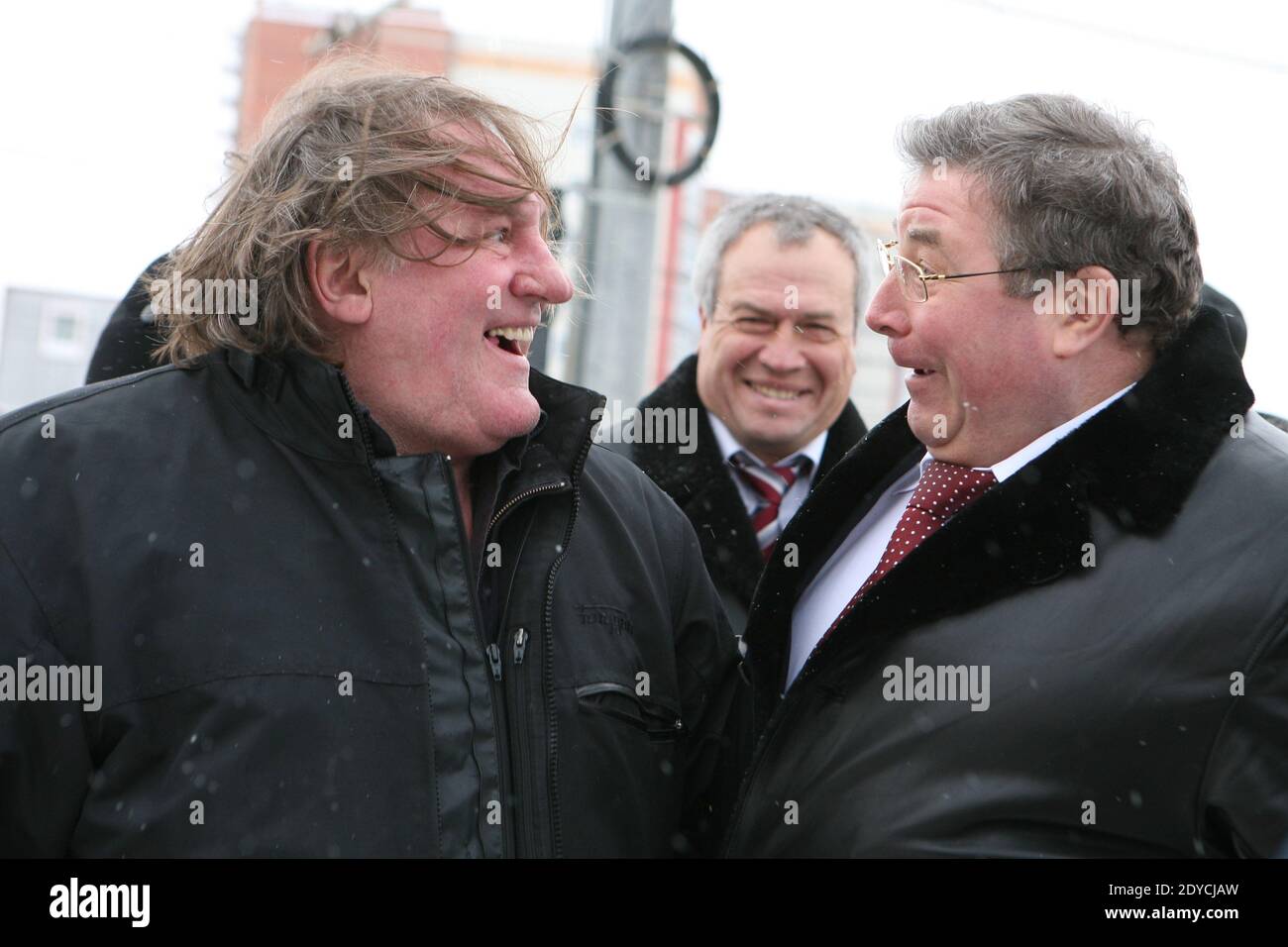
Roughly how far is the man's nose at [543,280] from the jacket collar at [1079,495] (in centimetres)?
78

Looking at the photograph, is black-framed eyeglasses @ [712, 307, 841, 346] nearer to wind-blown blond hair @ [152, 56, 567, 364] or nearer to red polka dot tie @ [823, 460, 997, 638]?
red polka dot tie @ [823, 460, 997, 638]

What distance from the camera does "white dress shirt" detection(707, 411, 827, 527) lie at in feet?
12.7

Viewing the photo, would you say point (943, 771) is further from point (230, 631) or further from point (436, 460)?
point (230, 631)

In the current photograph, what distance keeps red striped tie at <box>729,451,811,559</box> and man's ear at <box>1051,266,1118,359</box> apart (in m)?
1.38

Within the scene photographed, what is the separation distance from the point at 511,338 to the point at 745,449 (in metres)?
1.40

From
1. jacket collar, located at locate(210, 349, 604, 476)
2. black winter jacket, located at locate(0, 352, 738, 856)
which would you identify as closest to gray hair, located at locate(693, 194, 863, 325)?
black winter jacket, located at locate(0, 352, 738, 856)

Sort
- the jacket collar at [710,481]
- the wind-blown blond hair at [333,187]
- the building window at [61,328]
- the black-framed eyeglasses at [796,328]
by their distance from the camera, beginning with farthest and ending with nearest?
the building window at [61,328] → the black-framed eyeglasses at [796,328] → the jacket collar at [710,481] → the wind-blown blond hair at [333,187]

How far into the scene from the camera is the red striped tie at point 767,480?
385cm

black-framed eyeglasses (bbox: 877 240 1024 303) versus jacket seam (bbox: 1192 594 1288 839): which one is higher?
black-framed eyeglasses (bbox: 877 240 1024 303)

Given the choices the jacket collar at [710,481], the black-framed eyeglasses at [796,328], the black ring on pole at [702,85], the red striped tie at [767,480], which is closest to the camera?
the jacket collar at [710,481]

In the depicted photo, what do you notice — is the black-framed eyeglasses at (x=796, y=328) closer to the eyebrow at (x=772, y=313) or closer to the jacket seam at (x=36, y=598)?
the eyebrow at (x=772, y=313)

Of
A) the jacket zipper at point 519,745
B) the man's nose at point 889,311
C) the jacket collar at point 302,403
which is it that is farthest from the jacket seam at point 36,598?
the man's nose at point 889,311

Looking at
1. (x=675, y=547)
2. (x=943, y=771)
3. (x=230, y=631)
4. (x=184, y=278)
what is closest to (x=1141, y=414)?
(x=943, y=771)

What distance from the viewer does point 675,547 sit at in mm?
2910
